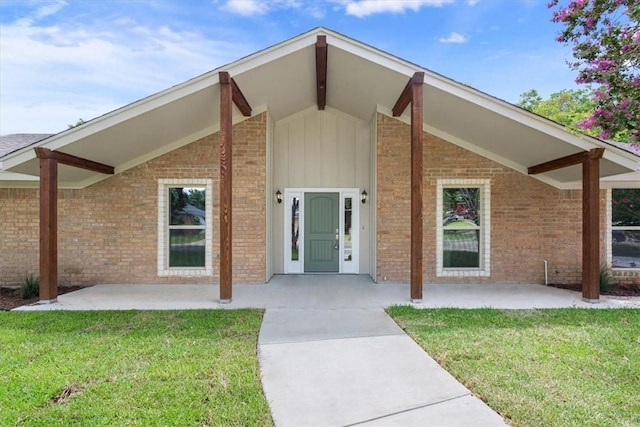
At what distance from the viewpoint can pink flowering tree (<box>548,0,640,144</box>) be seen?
19.3 feet

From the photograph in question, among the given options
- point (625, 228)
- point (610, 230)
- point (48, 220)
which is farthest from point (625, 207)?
point (48, 220)

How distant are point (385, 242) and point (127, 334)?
5.43 metres

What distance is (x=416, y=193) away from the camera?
20.4ft

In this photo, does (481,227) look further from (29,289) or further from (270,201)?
(29,289)

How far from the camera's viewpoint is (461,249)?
27.7 ft

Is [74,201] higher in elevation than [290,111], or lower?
lower

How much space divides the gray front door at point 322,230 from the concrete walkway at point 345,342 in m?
0.75

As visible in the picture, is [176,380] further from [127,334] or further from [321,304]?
[321,304]

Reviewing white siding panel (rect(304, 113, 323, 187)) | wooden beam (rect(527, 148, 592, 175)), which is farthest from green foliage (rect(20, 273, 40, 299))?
wooden beam (rect(527, 148, 592, 175))

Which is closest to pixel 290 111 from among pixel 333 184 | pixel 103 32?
pixel 333 184

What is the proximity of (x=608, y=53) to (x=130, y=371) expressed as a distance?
27.3 feet

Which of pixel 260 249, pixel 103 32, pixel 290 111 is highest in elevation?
pixel 103 32

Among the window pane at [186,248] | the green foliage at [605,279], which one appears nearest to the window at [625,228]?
the green foliage at [605,279]

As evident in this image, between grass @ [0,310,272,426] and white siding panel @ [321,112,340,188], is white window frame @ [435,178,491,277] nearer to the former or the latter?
white siding panel @ [321,112,340,188]
